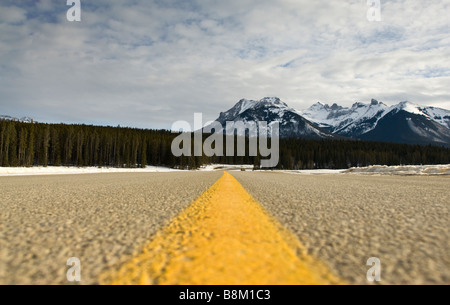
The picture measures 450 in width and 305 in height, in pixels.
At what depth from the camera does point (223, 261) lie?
197cm

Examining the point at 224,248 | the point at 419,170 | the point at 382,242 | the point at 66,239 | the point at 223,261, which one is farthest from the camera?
the point at 419,170

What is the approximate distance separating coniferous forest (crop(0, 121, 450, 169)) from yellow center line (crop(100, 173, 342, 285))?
7824cm

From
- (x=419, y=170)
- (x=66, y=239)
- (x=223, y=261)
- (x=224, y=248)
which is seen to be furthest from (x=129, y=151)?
(x=223, y=261)

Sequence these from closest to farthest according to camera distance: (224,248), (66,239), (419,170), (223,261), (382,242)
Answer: (223,261) → (224,248) → (382,242) → (66,239) → (419,170)

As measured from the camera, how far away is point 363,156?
5428 inches

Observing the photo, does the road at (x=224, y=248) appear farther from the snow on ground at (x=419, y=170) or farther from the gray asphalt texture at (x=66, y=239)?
the snow on ground at (x=419, y=170)

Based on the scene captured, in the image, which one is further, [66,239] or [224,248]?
[66,239]

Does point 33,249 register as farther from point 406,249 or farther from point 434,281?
point 406,249

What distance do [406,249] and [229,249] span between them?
5.79 ft

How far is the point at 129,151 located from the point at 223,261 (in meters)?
89.2

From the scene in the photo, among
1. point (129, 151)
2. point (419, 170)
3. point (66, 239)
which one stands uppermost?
point (129, 151)

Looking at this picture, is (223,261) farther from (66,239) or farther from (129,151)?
(129,151)

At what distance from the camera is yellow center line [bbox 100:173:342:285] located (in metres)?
1.71
